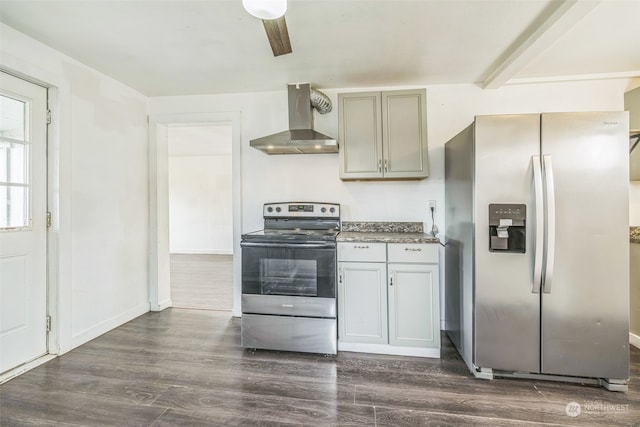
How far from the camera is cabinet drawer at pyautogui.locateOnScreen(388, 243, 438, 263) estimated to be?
2311mm

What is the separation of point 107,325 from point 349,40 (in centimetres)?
332

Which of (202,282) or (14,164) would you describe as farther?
(202,282)

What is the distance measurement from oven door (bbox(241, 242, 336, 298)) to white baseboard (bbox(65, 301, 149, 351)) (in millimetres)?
1490

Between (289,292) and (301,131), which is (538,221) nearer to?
(289,292)

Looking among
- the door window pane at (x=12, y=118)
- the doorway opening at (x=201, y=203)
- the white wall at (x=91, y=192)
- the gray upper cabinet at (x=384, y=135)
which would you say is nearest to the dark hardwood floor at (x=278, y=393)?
the white wall at (x=91, y=192)

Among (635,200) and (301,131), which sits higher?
(301,131)

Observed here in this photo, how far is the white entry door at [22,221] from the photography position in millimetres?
2053

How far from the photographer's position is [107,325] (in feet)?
9.12

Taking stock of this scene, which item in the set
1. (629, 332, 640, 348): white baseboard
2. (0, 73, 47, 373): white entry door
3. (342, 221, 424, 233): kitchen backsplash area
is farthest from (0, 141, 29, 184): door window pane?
(629, 332, 640, 348): white baseboard

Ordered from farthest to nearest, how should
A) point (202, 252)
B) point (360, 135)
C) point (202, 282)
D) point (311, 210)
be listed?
1. point (202, 252)
2. point (202, 282)
3. point (311, 210)
4. point (360, 135)

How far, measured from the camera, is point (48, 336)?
7.67 feet

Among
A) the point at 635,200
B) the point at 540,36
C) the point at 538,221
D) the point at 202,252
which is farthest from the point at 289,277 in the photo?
the point at 202,252

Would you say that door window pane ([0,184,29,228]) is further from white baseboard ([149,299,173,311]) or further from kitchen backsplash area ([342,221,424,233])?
kitchen backsplash area ([342,221,424,233])

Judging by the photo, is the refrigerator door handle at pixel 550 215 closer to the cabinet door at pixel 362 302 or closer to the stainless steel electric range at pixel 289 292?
the cabinet door at pixel 362 302
